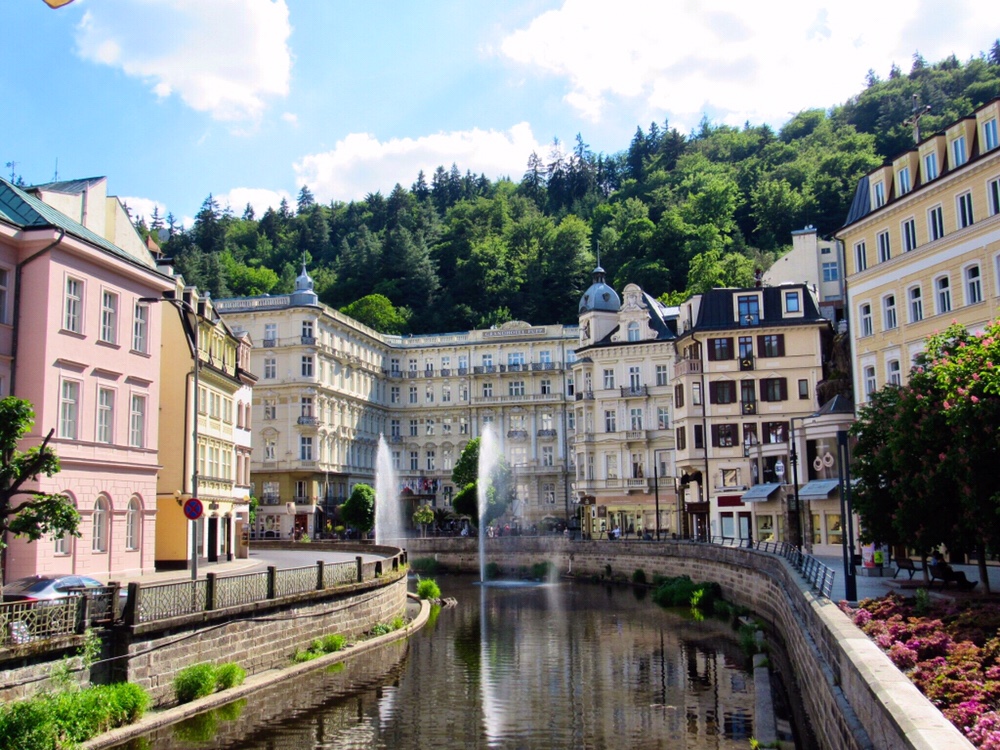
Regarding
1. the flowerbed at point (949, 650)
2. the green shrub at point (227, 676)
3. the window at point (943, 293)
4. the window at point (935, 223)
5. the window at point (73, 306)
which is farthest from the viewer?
the window at point (935, 223)

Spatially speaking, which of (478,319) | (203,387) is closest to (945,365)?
(203,387)

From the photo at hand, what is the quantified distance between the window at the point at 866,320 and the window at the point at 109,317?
3053 centimetres

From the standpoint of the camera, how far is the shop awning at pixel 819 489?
4488 cm

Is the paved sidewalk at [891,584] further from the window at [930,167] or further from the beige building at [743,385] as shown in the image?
the beige building at [743,385]

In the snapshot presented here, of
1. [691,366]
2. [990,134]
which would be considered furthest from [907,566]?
[691,366]

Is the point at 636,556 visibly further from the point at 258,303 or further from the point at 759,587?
the point at 258,303

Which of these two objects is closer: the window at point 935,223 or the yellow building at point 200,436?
the window at point 935,223

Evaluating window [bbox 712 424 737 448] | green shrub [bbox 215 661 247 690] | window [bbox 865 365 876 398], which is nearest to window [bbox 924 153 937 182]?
window [bbox 865 365 876 398]

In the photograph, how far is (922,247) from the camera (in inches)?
1496

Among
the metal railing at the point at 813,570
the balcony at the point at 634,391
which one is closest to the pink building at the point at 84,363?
the metal railing at the point at 813,570

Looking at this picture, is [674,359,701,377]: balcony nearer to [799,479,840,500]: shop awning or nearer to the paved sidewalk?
[799,479,840,500]: shop awning

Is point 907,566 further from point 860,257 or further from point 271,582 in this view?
point 271,582

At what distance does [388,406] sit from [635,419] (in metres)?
36.3

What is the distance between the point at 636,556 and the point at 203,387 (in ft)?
96.4
